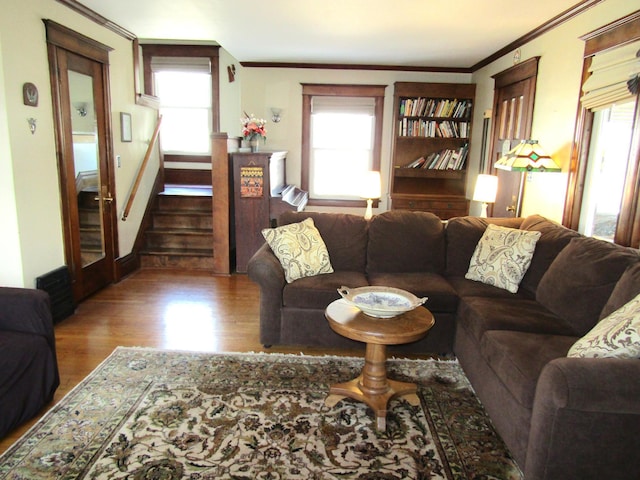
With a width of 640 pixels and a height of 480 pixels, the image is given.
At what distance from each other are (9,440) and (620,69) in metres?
4.11

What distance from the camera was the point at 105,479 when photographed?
2006 millimetres

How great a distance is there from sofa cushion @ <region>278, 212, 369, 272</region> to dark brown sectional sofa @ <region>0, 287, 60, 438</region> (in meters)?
1.94

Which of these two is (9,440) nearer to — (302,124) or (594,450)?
(594,450)

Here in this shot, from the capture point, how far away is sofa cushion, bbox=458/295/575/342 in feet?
8.62

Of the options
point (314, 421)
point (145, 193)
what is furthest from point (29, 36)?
point (314, 421)

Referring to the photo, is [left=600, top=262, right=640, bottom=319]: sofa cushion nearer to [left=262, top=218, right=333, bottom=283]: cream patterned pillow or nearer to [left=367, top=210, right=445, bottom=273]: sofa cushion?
[left=367, top=210, right=445, bottom=273]: sofa cushion

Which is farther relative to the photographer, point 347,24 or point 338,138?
point 338,138

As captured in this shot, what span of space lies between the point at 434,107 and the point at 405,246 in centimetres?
298

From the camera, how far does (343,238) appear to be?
3.84 m

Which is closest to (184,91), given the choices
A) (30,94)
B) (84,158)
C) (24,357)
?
(84,158)

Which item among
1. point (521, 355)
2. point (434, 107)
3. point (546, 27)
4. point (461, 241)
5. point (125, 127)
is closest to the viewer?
point (521, 355)

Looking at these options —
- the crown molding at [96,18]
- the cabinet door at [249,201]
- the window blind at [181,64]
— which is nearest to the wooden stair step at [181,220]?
the cabinet door at [249,201]

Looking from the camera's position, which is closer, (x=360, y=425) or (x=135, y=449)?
(x=135, y=449)

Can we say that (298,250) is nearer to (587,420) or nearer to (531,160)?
(531,160)
